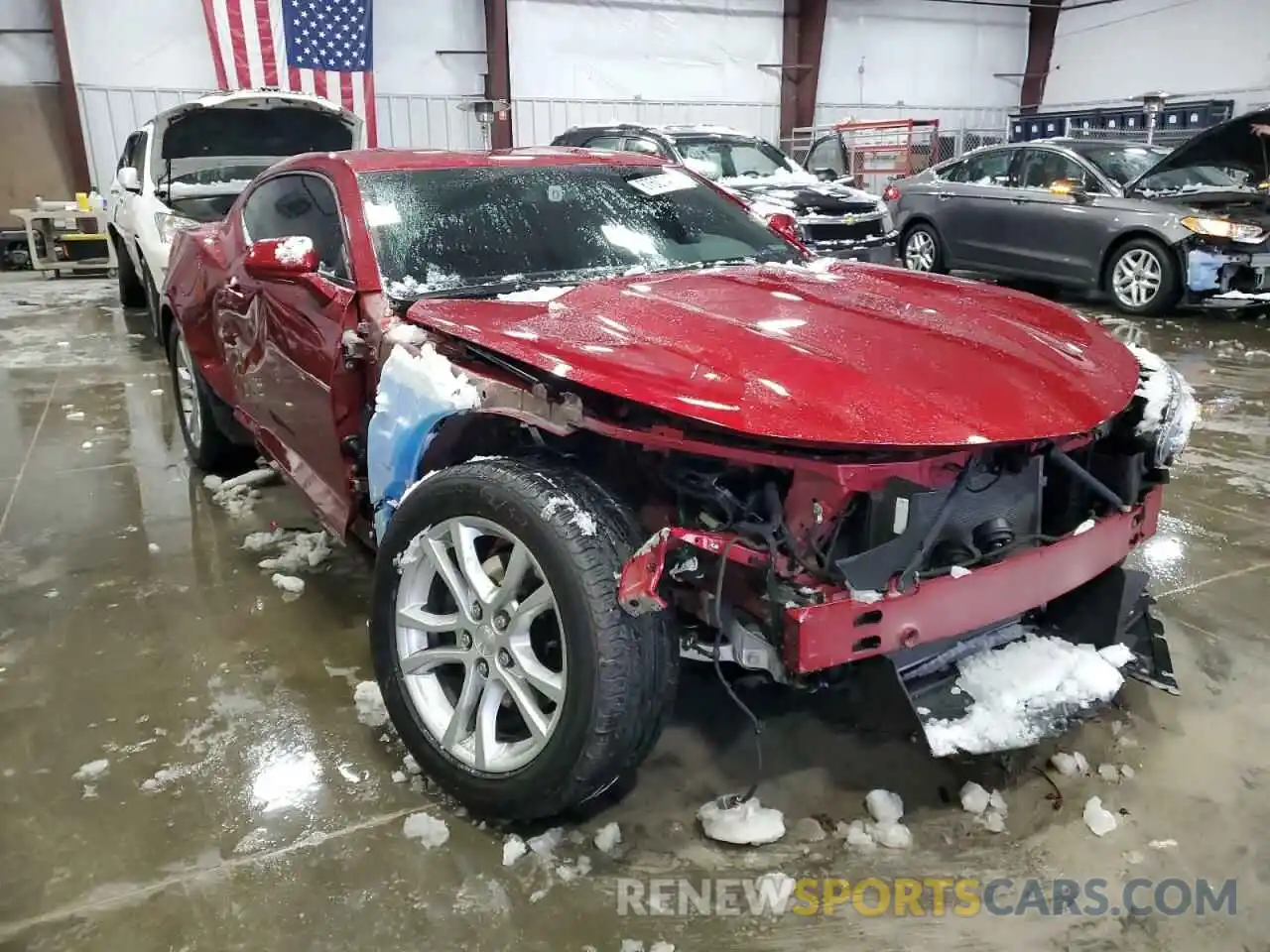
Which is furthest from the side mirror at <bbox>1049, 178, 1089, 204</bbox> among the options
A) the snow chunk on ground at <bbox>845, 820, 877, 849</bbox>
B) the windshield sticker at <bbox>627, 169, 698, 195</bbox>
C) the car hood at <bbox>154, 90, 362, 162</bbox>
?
the snow chunk on ground at <bbox>845, 820, 877, 849</bbox>

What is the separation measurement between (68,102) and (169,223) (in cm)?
727

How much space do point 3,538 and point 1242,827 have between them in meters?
4.30

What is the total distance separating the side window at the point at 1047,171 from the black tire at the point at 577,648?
327 inches

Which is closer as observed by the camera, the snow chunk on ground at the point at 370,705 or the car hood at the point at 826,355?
the car hood at the point at 826,355

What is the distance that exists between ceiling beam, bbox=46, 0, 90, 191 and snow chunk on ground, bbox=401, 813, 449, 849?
12.7 m

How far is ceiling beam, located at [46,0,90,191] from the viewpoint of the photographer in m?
11.7

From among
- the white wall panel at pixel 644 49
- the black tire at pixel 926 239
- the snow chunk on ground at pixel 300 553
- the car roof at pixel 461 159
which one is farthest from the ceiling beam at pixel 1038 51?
the snow chunk on ground at pixel 300 553

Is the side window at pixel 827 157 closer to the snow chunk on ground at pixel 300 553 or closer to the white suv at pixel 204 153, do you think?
the white suv at pixel 204 153

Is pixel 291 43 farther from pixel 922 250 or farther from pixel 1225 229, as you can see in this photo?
pixel 1225 229

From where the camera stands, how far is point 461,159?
10.6 ft

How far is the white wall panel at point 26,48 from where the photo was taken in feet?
38.8

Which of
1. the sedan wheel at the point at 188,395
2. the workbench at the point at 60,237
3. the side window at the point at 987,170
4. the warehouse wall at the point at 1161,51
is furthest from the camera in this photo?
the warehouse wall at the point at 1161,51

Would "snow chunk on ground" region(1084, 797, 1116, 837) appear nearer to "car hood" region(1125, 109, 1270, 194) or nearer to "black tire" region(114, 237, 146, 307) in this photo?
"car hood" region(1125, 109, 1270, 194)

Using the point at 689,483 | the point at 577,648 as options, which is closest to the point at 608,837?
the point at 577,648
